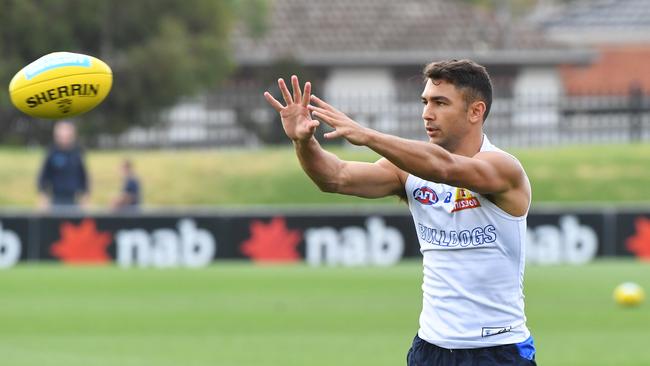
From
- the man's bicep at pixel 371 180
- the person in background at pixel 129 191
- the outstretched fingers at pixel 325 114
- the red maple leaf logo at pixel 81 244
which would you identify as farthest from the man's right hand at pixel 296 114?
the person in background at pixel 129 191

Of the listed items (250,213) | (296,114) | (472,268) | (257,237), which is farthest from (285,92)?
(257,237)

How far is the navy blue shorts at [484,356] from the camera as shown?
6.43m

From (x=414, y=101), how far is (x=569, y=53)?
10.9 meters

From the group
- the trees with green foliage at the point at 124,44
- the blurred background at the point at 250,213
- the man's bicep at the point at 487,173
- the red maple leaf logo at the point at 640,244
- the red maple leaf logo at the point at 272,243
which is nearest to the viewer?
the man's bicep at the point at 487,173

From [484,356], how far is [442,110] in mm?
1143

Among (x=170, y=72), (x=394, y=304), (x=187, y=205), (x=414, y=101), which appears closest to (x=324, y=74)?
(x=414, y=101)

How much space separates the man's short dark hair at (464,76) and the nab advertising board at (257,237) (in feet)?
52.8

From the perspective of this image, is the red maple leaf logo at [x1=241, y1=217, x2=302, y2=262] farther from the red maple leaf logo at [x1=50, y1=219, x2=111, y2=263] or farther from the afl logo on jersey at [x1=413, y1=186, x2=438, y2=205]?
the afl logo on jersey at [x1=413, y1=186, x2=438, y2=205]

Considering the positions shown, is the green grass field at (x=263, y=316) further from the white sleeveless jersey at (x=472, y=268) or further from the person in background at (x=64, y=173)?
the white sleeveless jersey at (x=472, y=268)

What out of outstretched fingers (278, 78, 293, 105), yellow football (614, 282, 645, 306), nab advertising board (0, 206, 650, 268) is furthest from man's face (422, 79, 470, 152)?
nab advertising board (0, 206, 650, 268)

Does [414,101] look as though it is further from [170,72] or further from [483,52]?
[483,52]

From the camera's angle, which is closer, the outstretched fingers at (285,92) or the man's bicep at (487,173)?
the man's bicep at (487,173)

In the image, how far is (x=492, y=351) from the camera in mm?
6457

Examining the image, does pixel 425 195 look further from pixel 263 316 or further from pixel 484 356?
pixel 263 316
